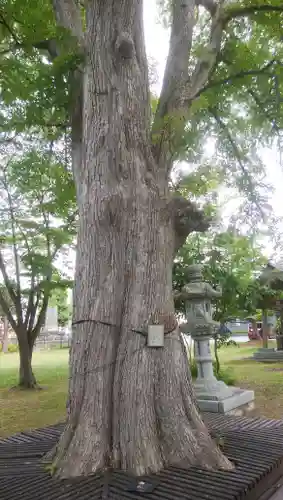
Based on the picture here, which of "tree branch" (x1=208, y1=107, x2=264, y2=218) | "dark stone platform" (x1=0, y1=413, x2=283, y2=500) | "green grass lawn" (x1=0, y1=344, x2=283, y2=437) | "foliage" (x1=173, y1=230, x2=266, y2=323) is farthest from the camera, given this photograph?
"foliage" (x1=173, y1=230, x2=266, y2=323)

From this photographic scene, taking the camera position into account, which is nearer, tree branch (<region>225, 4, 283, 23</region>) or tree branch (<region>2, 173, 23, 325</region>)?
tree branch (<region>225, 4, 283, 23</region>)

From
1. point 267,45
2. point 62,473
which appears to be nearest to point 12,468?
point 62,473

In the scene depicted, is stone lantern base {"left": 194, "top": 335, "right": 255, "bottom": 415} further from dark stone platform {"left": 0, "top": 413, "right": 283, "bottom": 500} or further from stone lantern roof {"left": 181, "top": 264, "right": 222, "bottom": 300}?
dark stone platform {"left": 0, "top": 413, "right": 283, "bottom": 500}

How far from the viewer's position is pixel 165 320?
386 centimetres

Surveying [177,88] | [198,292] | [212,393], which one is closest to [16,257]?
[198,292]

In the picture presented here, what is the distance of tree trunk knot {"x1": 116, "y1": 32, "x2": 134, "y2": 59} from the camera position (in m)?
4.14

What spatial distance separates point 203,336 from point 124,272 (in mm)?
3698

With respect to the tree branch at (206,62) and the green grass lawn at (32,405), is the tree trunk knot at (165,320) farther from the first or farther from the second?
the green grass lawn at (32,405)

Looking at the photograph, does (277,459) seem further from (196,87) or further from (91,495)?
(196,87)

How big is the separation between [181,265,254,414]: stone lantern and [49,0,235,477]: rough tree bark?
2835mm

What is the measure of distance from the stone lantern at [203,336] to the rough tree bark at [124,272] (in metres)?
2.84

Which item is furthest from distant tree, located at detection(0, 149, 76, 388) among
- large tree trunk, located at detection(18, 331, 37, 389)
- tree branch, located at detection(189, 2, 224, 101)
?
tree branch, located at detection(189, 2, 224, 101)

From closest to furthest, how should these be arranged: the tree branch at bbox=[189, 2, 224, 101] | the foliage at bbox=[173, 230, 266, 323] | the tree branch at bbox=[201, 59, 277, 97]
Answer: the tree branch at bbox=[189, 2, 224, 101], the tree branch at bbox=[201, 59, 277, 97], the foliage at bbox=[173, 230, 266, 323]

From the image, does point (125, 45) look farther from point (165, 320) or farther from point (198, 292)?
point (198, 292)
